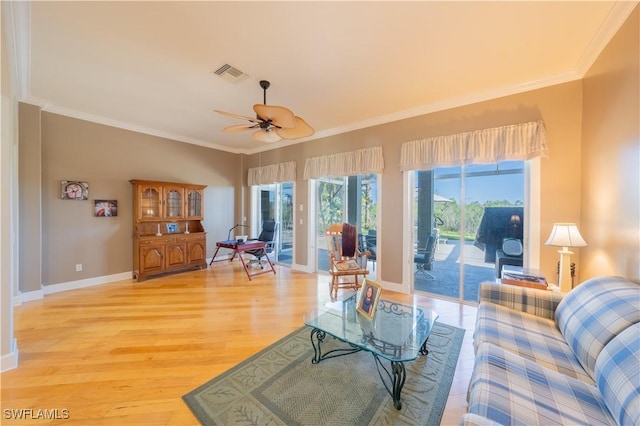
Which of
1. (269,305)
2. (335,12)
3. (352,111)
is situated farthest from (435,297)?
(335,12)

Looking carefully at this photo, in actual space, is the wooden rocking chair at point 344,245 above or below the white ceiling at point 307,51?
below

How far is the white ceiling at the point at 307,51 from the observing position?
1.95 meters

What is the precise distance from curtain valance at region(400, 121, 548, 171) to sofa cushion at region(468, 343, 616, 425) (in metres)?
2.49

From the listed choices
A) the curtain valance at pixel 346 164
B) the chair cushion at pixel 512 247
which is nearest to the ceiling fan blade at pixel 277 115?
the curtain valance at pixel 346 164

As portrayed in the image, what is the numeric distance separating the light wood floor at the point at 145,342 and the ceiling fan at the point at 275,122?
2226 mm

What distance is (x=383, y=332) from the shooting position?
1.99 meters

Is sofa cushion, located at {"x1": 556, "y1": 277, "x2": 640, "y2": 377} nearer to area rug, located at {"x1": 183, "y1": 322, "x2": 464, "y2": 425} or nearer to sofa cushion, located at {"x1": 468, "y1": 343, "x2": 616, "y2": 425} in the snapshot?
sofa cushion, located at {"x1": 468, "y1": 343, "x2": 616, "y2": 425}

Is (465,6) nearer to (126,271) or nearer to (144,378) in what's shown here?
(144,378)

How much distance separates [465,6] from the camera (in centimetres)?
189

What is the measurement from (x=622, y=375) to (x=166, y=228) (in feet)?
19.4

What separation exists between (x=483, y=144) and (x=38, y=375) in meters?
4.95

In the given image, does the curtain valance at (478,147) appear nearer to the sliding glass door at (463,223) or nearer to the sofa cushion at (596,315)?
the sliding glass door at (463,223)

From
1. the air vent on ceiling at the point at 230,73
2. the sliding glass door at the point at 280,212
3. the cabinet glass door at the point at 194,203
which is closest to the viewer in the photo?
the air vent on ceiling at the point at 230,73

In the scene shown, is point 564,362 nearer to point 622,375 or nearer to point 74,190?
point 622,375
